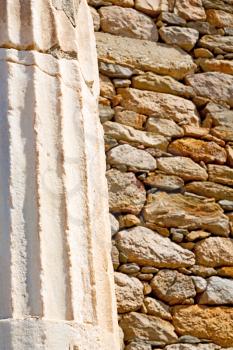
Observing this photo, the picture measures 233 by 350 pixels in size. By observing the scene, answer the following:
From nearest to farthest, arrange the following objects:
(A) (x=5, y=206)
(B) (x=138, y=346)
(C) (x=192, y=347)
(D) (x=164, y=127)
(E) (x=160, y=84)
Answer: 1. (A) (x=5, y=206)
2. (B) (x=138, y=346)
3. (C) (x=192, y=347)
4. (D) (x=164, y=127)
5. (E) (x=160, y=84)

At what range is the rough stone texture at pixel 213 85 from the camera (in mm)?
5652

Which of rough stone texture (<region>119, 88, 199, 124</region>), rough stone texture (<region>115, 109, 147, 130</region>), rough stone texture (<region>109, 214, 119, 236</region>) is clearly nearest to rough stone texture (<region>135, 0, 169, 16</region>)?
rough stone texture (<region>119, 88, 199, 124</region>)

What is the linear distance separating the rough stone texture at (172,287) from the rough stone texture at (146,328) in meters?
0.15

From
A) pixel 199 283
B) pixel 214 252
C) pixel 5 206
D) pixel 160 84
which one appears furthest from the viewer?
pixel 160 84

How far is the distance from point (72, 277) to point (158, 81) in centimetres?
358

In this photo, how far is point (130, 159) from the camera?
5.12m

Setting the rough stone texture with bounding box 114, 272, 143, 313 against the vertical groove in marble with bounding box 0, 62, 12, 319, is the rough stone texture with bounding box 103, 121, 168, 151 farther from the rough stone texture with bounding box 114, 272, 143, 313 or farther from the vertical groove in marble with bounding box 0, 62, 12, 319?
the vertical groove in marble with bounding box 0, 62, 12, 319

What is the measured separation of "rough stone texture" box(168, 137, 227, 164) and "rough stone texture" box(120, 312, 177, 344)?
3.64ft

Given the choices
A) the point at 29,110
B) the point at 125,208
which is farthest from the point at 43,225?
the point at 125,208

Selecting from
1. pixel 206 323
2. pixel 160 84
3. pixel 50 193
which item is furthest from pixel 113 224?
pixel 50 193

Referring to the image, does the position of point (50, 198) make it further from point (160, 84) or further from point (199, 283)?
point (160, 84)

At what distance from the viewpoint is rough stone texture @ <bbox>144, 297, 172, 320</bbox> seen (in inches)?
188

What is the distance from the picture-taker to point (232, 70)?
580 centimetres

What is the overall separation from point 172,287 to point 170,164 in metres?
Result: 0.79
